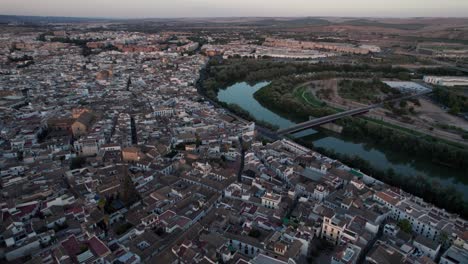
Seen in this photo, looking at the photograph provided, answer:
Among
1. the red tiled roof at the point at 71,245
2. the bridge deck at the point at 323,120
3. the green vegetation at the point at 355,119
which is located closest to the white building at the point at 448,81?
the green vegetation at the point at 355,119

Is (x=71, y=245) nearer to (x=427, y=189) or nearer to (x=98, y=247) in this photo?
(x=98, y=247)

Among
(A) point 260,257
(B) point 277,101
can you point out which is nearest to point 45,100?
(B) point 277,101

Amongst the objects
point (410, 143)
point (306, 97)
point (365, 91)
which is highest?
point (365, 91)

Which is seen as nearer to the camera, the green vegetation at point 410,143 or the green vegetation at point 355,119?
the green vegetation at point 355,119

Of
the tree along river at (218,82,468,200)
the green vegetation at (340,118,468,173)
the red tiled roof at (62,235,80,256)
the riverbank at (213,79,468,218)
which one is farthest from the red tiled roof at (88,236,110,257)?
the green vegetation at (340,118,468,173)

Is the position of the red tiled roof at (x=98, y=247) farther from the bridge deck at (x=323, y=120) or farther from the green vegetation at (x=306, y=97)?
the green vegetation at (x=306, y=97)

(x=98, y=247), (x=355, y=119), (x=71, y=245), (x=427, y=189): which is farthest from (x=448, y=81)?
(x=71, y=245)

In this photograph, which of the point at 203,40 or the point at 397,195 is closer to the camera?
the point at 397,195

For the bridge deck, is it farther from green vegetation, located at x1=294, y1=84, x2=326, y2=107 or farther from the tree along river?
green vegetation, located at x1=294, y1=84, x2=326, y2=107

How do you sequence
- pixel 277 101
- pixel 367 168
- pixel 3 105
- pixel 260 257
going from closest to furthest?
pixel 260 257 → pixel 367 168 → pixel 3 105 → pixel 277 101

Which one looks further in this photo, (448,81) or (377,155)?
(448,81)

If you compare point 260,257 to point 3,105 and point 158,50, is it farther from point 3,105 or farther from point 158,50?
point 158,50
